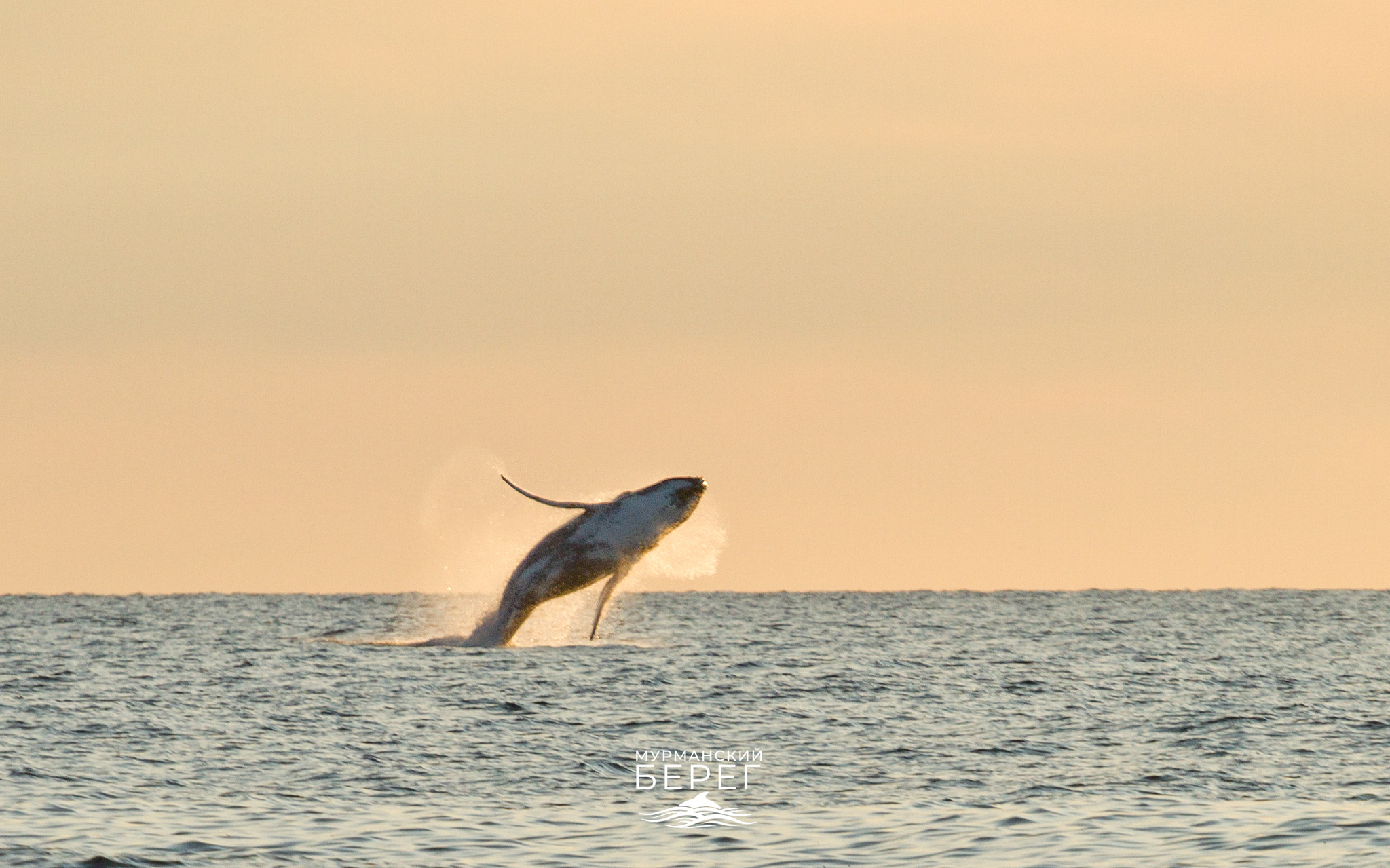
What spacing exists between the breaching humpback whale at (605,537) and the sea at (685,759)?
245cm

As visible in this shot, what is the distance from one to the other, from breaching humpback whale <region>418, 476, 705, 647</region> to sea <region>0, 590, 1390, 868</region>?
245 cm

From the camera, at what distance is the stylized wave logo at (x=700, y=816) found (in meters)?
21.9

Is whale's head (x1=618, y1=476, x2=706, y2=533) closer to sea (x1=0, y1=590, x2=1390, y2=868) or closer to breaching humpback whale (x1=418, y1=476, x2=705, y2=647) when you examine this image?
breaching humpback whale (x1=418, y1=476, x2=705, y2=647)

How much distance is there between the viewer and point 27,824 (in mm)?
21281

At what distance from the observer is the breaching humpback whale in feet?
125

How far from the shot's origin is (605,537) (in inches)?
1521

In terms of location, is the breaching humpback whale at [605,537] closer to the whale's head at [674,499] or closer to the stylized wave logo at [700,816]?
the whale's head at [674,499]

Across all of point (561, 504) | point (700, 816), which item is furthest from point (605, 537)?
point (700, 816)

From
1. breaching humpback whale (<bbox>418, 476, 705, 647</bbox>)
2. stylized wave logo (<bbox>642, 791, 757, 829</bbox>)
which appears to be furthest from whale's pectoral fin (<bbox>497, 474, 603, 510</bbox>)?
stylized wave logo (<bbox>642, 791, 757, 829</bbox>)

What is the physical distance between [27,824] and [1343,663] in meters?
45.0

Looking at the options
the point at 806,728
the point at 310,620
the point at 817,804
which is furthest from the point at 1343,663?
the point at 310,620

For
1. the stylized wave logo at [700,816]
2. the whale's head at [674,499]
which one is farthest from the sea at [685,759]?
the whale's head at [674,499]

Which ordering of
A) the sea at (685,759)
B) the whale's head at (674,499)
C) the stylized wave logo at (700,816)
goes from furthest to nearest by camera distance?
the whale's head at (674,499), the stylized wave logo at (700,816), the sea at (685,759)

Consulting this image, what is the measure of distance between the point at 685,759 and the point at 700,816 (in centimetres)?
567
